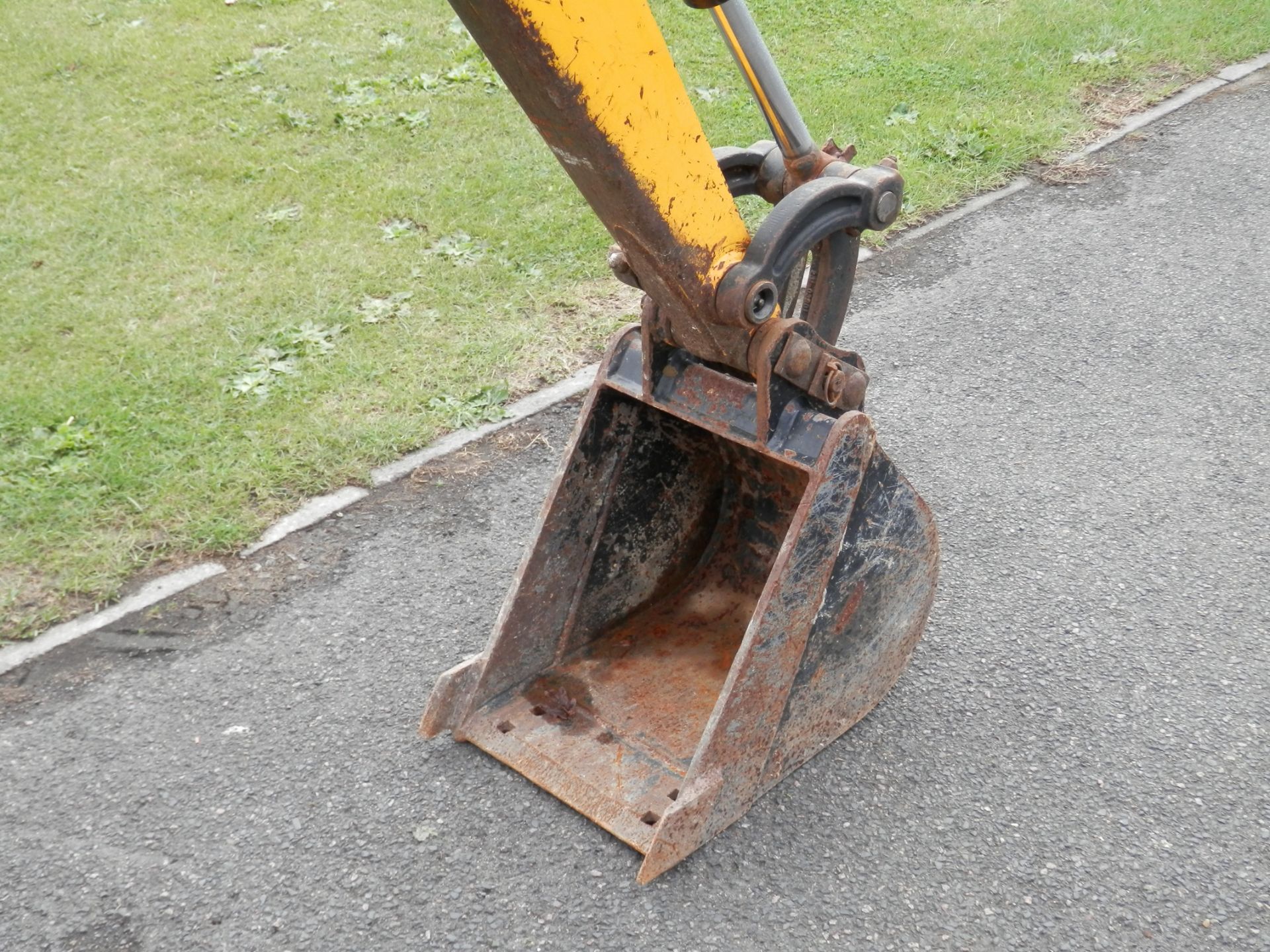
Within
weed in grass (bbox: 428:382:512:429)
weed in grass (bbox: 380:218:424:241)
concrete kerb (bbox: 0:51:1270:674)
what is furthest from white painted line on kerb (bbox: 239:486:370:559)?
weed in grass (bbox: 380:218:424:241)

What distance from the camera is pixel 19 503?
383 centimetres

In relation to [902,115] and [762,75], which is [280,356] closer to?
[762,75]

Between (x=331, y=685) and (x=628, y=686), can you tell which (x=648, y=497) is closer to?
(x=628, y=686)

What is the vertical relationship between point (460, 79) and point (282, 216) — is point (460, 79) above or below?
below

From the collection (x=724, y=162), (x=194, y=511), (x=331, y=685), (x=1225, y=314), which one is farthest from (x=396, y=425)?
(x=1225, y=314)

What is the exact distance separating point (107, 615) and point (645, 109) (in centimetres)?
231

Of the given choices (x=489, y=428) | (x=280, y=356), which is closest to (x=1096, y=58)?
(x=489, y=428)

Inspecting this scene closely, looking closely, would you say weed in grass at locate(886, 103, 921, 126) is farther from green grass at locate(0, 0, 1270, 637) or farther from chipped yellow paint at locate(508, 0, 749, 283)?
chipped yellow paint at locate(508, 0, 749, 283)

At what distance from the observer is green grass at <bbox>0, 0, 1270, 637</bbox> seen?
402 cm

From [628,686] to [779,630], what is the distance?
0.58 m

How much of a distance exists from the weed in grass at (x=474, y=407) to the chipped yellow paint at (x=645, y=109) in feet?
6.55

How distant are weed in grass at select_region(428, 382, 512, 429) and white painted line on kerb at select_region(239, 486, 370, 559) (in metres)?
0.46

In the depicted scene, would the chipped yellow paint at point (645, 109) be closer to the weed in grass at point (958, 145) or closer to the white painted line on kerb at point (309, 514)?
the white painted line on kerb at point (309, 514)

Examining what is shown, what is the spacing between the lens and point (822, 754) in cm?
295
